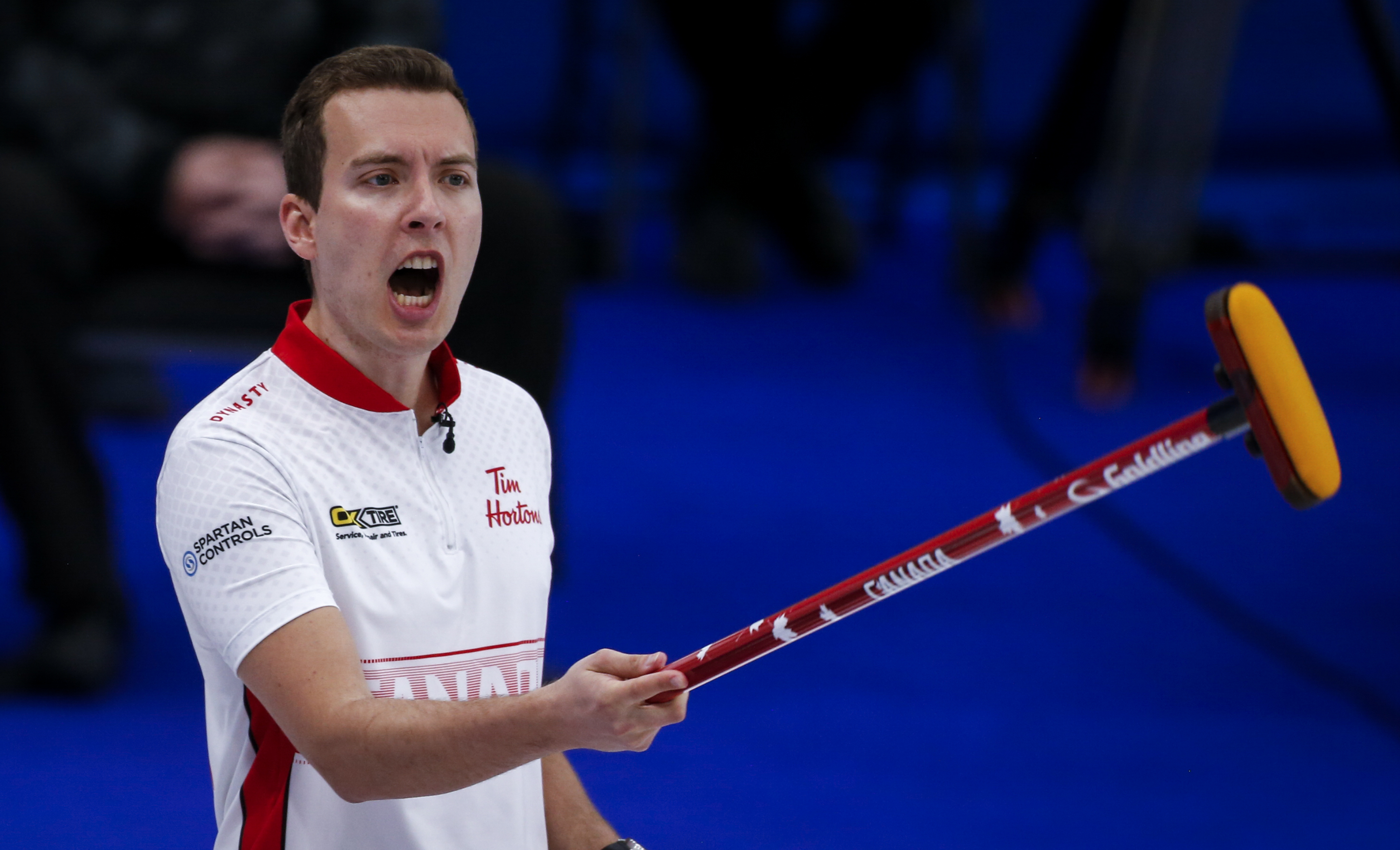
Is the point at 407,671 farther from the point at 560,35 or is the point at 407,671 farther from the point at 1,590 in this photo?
the point at 560,35

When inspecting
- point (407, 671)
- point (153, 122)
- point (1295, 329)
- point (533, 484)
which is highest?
point (1295, 329)

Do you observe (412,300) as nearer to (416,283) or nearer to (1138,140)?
(416,283)

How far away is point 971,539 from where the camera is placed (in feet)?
3.08

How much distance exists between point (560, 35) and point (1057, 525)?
3.87 m

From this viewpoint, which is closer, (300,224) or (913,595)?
(300,224)

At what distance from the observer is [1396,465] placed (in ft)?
11.1

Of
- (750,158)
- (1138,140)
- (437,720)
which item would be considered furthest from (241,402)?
(750,158)

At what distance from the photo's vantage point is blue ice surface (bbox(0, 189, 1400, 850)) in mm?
2029

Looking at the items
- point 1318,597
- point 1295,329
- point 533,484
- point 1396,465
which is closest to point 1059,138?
point 1295,329

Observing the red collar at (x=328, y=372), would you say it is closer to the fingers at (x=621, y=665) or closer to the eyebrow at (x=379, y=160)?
the eyebrow at (x=379, y=160)

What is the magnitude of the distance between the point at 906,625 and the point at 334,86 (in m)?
1.85

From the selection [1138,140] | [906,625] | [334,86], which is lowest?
[334,86]

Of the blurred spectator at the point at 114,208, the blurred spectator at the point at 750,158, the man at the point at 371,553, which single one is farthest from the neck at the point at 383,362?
the blurred spectator at the point at 750,158

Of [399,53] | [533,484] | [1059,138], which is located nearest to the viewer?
[399,53]
